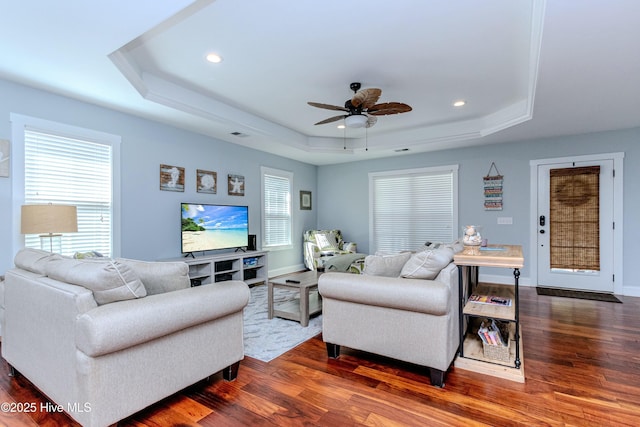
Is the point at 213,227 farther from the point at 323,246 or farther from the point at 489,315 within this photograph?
the point at 489,315

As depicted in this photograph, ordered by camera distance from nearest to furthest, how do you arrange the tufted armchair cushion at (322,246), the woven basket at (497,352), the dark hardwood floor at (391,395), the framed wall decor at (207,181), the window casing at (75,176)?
the dark hardwood floor at (391,395) → the woven basket at (497,352) → the window casing at (75,176) → the framed wall decor at (207,181) → the tufted armchair cushion at (322,246)

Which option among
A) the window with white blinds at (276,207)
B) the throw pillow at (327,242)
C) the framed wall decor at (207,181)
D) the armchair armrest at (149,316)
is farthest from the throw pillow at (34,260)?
the throw pillow at (327,242)

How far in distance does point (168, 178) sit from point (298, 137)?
2259 mm

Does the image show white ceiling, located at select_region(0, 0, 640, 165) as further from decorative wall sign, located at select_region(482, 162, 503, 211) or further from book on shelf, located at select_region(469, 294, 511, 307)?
book on shelf, located at select_region(469, 294, 511, 307)

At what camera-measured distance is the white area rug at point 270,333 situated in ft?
8.96

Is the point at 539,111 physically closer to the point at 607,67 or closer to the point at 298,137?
the point at 607,67

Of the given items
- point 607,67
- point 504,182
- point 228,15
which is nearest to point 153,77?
point 228,15

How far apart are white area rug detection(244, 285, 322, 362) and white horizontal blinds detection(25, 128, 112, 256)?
1.91 m

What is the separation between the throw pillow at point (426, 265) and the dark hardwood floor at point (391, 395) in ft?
2.34

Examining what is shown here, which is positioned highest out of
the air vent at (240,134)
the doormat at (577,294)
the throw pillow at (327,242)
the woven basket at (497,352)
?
the air vent at (240,134)

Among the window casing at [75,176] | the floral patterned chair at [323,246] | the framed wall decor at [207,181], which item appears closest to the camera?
the window casing at [75,176]

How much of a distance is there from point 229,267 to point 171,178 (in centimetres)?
152

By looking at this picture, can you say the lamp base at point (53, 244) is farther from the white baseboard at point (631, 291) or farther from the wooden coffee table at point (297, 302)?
the white baseboard at point (631, 291)

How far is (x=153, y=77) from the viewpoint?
338cm
